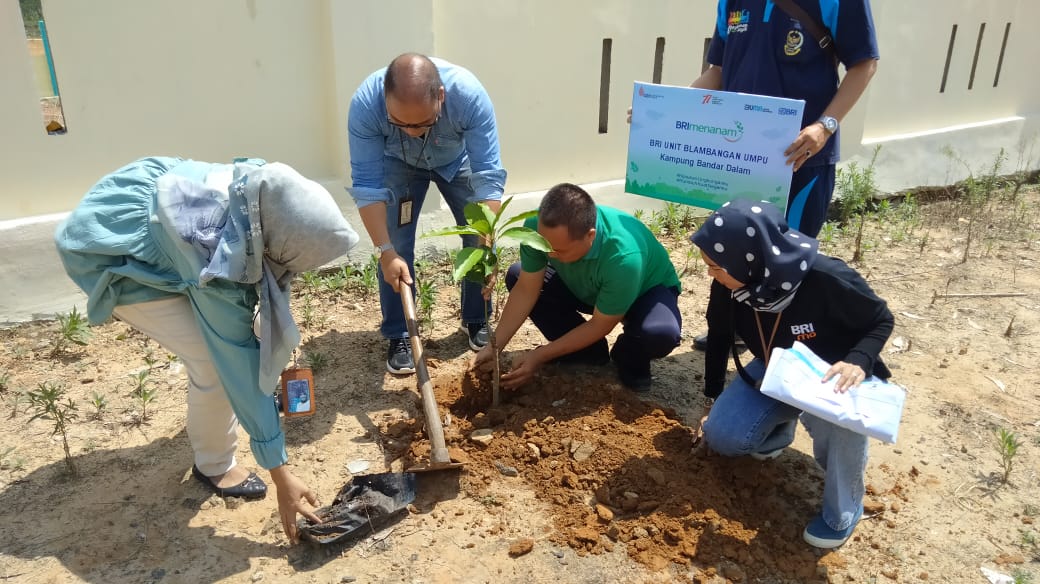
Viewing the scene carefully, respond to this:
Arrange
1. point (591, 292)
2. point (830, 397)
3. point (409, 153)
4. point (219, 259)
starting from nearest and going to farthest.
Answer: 1. point (219, 259)
2. point (830, 397)
3. point (591, 292)
4. point (409, 153)

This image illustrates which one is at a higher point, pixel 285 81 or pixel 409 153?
pixel 285 81

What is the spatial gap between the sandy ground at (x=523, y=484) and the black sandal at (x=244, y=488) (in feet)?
0.10

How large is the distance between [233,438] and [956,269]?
14.9ft

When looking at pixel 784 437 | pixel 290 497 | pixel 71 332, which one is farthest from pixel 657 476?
pixel 71 332

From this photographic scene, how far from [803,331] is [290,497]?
1.74m

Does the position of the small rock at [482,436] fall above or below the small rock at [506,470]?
above

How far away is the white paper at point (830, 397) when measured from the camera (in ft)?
7.22

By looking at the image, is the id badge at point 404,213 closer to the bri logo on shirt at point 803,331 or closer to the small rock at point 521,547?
the small rock at point 521,547

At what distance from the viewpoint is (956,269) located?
5.01 meters

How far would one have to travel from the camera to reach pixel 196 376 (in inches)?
101

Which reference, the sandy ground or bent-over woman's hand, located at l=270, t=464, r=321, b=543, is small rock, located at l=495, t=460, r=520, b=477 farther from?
bent-over woman's hand, located at l=270, t=464, r=321, b=543

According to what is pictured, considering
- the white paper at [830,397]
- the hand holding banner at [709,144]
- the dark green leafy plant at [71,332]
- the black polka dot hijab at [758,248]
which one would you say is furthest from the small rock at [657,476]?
the dark green leafy plant at [71,332]

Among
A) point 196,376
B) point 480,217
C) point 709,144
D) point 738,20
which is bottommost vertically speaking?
point 196,376

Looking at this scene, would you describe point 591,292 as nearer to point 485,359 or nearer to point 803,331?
point 485,359
